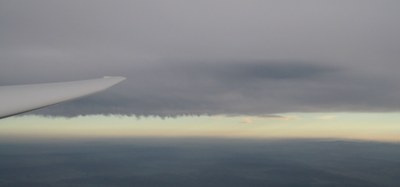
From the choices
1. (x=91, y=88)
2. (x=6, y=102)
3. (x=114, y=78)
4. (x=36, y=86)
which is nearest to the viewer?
(x=6, y=102)

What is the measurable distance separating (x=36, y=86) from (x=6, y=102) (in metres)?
1.06

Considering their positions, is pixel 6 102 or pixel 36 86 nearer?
pixel 6 102

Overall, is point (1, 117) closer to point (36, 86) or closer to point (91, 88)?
point (36, 86)

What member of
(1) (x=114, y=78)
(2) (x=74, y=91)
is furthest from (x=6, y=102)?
→ (1) (x=114, y=78)

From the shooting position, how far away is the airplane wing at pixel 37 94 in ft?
33.4

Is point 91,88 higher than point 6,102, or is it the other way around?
point 91,88

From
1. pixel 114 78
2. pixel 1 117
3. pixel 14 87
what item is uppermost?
pixel 114 78

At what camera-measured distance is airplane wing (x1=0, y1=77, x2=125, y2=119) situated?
33.4 ft

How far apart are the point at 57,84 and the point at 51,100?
0.69 m

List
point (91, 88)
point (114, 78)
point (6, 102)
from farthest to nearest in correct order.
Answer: point (114, 78) → point (91, 88) → point (6, 102)

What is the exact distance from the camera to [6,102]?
10.1m

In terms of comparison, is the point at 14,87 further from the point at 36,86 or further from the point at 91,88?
the point at 91,88

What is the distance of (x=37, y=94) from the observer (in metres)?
10.5

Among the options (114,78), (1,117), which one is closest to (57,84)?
(1,117)
